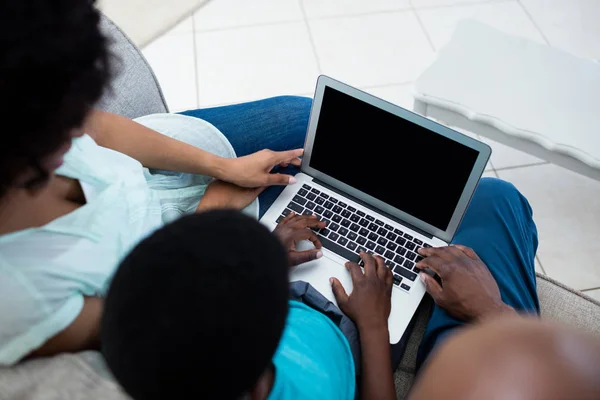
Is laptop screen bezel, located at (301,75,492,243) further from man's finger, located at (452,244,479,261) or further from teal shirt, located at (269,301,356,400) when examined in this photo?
teal shirt, located at (269,301,356,400)

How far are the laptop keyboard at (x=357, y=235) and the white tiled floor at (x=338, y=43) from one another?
958 millimetres

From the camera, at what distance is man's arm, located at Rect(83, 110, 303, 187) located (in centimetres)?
96

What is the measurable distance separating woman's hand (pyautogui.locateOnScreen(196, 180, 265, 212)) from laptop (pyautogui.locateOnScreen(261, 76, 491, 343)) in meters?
0.05

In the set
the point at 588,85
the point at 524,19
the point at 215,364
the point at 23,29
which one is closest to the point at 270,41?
the point at 524,19

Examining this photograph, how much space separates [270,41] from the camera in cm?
222

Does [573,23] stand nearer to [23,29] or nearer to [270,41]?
[270,41]

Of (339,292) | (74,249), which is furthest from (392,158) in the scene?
(74,249)

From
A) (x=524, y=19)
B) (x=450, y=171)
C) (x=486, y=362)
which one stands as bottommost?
(x=486, y=362)

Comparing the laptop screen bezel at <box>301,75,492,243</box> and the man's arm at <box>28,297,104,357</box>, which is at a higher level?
the laptop screen bezel at <box>301,75,492,243</box>

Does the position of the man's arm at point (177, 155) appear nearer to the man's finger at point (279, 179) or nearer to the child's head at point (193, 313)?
the man's finger at point (279, 179)

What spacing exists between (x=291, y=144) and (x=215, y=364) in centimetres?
79

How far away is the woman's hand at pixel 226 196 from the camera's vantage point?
40.1 inches

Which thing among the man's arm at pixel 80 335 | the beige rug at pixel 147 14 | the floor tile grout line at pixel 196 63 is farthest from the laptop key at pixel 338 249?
the beige rug at pixel 147 14

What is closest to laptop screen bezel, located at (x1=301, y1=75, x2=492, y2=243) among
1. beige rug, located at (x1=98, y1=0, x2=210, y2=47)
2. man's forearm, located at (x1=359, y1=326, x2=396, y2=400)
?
man's forearm, located at (x1=359, y1=326, x2=396, y2=400)
